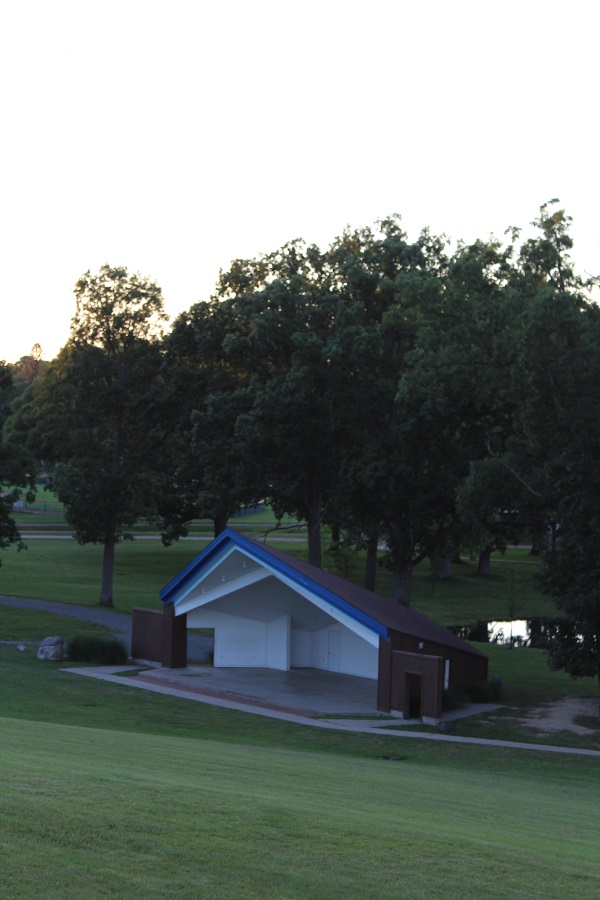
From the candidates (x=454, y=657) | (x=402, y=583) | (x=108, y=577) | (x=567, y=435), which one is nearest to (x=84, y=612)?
(x=108, y=577)

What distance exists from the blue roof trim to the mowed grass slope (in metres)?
12.5

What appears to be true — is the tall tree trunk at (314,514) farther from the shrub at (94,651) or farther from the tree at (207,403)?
the shrub at (94,651)

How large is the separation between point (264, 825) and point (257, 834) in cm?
35

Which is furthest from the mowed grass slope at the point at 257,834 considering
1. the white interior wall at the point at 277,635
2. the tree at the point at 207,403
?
the tree at the point at 207,403

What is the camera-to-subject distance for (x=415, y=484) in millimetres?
38812

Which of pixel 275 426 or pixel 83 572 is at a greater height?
pixel 275 426

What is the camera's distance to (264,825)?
9.02 meters

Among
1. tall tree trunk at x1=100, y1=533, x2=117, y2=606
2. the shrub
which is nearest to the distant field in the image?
tall tree trunk at x1=100, y1=533, x2=117, y2=606

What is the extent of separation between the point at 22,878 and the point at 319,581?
2197 centimetres

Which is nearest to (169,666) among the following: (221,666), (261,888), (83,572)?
(221,666)

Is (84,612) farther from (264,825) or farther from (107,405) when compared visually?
(264,825)

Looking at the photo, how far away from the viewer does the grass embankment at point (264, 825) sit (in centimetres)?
736

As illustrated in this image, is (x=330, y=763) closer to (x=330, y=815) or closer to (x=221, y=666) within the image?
(x=330, y=815)

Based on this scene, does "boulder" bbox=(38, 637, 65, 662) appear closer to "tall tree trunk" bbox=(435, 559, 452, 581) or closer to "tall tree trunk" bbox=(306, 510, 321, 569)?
"tall tree trunk" bbox=(306, 510, 321, 569)
